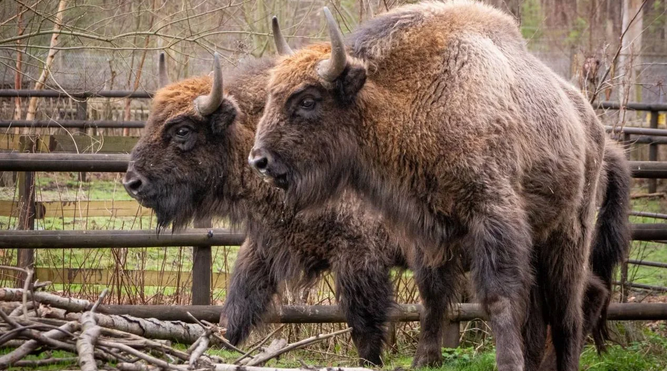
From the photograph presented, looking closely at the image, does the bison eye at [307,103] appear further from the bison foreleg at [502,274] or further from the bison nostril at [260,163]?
the bison foreleg at [502,274]

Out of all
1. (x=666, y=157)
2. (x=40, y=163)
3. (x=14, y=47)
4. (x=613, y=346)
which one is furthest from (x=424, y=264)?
(x=666, y=157)

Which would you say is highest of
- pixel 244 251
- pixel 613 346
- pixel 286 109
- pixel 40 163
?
pixel 286 109

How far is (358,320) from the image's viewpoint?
690cm

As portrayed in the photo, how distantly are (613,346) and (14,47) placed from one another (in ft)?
21.5

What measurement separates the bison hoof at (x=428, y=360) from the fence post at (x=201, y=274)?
6.55ft

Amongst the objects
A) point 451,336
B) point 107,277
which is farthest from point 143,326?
point 451,336

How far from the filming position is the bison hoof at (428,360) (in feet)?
23.5

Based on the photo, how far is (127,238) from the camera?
7570 mm

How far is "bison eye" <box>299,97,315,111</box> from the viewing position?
19.2 ft

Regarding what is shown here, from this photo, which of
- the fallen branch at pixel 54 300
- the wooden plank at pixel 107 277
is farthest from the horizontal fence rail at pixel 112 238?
the fallen branch at pixel 54 300

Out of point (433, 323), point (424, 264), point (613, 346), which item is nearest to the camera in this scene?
point (424, 264)

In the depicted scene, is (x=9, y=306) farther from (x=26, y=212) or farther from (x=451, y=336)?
(x=451, y=336)

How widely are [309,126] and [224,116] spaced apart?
1.27 metres

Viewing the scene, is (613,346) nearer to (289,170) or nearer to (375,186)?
(375,186)
